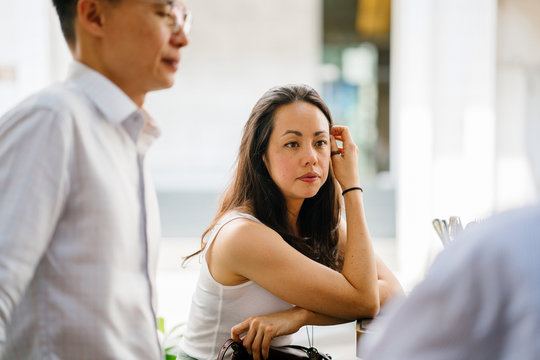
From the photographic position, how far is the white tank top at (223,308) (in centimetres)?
198

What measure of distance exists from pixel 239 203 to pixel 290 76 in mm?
3903

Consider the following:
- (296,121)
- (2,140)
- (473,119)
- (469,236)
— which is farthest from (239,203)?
(473,119)

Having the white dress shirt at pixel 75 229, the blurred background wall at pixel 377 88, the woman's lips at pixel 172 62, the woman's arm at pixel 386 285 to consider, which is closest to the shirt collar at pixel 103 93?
the white dress shirt at pixel 75 229

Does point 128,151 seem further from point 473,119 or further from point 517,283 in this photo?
point 473,119

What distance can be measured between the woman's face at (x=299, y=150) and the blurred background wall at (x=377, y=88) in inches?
122

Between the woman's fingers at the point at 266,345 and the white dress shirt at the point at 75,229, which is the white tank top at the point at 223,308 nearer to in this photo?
the woman's fingers at the point at 266,345

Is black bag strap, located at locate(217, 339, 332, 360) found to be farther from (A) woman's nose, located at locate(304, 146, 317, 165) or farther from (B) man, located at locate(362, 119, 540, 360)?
(B) man, located at locate(362, 119, 540, 360)

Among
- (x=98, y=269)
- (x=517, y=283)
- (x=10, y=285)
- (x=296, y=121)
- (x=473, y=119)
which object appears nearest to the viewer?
(x=517, y=283)

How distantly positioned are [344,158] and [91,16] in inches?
48.6

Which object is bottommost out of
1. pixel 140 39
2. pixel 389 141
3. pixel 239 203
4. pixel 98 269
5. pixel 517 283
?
pixel 389 141

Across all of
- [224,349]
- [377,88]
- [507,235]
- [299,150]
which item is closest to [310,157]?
[299,150]

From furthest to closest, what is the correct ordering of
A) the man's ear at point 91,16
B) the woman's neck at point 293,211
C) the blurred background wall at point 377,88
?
1. the blurred background wall at point 377,88
2. the woman's neck at point 293,211
3. the man's ear at point 91,16

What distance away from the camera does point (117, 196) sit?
48.3 inches

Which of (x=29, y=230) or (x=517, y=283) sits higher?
(x=517, y=283)
